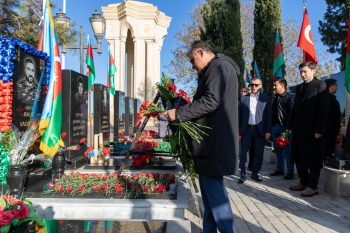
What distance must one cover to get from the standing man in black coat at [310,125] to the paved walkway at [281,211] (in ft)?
Result: 1.35

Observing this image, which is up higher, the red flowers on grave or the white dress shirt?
the white dress shirt

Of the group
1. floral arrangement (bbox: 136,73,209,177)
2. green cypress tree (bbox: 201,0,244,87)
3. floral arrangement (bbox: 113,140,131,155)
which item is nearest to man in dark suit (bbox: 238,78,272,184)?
floral arrangement (bbox: 136,73,209,177)

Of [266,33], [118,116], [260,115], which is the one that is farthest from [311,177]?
[266,33]

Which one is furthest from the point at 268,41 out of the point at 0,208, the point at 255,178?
the point at 0,208

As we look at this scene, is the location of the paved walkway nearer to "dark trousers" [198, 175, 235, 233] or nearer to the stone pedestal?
the stone pedestal

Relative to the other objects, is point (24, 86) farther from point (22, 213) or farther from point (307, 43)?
point (307, 43)

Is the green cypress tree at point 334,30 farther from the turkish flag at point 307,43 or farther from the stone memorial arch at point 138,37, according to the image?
the turkish flag at point 307,43

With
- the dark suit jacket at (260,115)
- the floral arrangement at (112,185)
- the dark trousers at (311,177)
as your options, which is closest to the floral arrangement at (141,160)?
the floral arrangement at (112,185)

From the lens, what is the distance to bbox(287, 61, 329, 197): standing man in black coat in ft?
17.3

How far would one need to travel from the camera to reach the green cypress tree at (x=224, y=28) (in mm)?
19703

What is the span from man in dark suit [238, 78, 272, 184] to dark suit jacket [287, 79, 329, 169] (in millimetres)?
904

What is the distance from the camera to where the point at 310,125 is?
5410 mm

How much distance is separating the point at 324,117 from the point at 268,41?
1257cm

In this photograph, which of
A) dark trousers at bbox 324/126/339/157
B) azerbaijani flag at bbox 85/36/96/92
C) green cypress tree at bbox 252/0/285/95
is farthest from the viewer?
green cypress tree at bbox 252/0/285/95
